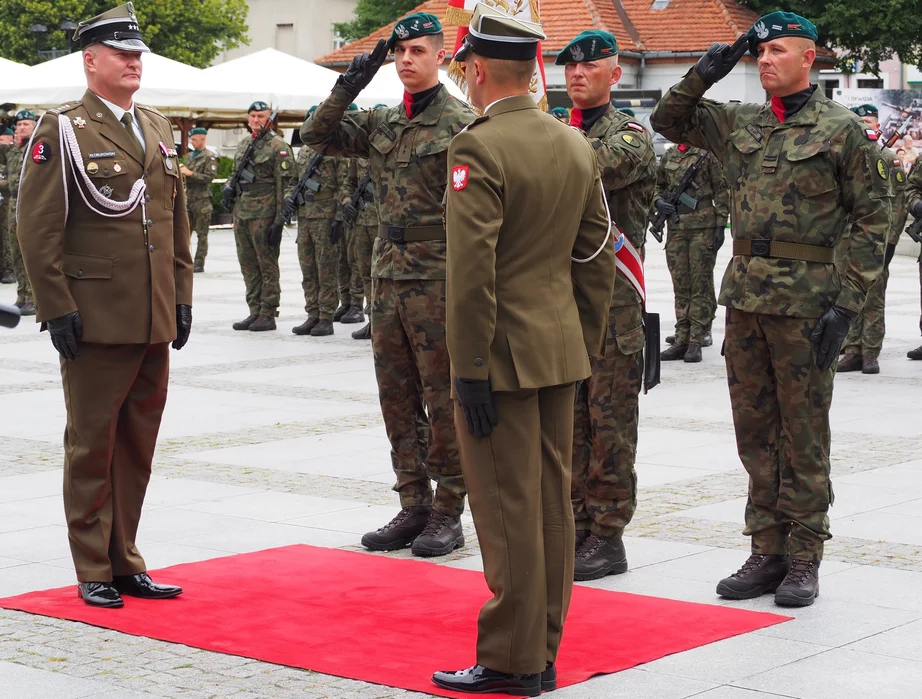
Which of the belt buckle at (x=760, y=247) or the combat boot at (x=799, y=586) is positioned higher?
the belt buckle at (x=760, y=247)

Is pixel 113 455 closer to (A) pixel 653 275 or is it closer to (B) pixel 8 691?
(B) pixel 8 691

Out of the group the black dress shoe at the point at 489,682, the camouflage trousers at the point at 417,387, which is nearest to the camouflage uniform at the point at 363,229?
the camouflage trousers at the point at 417,387

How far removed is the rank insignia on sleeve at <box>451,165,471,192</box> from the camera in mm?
4461

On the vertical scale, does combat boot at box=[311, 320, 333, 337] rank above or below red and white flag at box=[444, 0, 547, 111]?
below

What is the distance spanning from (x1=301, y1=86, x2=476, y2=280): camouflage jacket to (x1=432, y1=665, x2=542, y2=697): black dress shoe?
225 cm

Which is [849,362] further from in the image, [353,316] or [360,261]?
[353,316]

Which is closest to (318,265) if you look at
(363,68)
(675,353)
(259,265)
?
(259,265)

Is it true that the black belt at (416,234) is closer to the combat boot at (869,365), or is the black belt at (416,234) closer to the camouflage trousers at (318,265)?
the combat boot at (869,365)

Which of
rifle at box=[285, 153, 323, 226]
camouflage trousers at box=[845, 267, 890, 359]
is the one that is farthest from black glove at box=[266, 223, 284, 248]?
camouflage trousers at box=[845, 267, 890, 359]

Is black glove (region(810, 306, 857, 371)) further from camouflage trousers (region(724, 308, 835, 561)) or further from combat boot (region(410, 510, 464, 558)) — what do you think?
combat boot (region(410, 510, 464, 558))

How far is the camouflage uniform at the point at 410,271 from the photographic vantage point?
6496 millimetres

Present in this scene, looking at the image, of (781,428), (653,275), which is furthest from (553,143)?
(653,275)

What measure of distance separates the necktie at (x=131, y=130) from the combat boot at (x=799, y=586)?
3.03 metres

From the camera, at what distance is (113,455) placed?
583 centimetres
